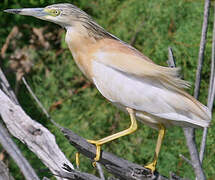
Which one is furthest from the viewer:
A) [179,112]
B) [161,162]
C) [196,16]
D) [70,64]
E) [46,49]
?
[46,49]

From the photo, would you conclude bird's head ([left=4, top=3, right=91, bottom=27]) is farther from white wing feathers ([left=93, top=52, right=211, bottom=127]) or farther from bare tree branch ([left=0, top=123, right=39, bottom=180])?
bare tree branch ([left=0, top=123, right=39, bottom=180])

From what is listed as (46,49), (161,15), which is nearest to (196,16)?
(161,15)

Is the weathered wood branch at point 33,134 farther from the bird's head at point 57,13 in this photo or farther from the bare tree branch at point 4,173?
the bird's head at point 57,13

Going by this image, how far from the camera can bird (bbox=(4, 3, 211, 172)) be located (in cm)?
185

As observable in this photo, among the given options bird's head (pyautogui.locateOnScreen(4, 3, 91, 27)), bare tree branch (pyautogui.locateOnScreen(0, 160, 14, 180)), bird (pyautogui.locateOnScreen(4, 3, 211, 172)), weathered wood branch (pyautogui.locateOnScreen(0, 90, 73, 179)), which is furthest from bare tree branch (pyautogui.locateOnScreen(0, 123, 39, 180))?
bird's head (pyautogui.locateOnScreen(4, 3, 91, 27))

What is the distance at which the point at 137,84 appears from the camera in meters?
1.91

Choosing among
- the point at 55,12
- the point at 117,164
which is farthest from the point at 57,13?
the point at 117,164

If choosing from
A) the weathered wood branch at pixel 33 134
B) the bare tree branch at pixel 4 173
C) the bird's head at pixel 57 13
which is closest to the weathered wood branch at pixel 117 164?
the weathered wood branch at pixel 33 134

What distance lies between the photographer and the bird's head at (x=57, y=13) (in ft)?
6.23

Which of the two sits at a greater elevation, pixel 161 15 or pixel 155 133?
pixel 161 15

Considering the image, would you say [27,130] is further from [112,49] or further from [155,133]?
[155,133]

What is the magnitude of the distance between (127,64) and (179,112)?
0.27 m

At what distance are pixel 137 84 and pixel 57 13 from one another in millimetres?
417

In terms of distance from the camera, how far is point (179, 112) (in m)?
1.85
